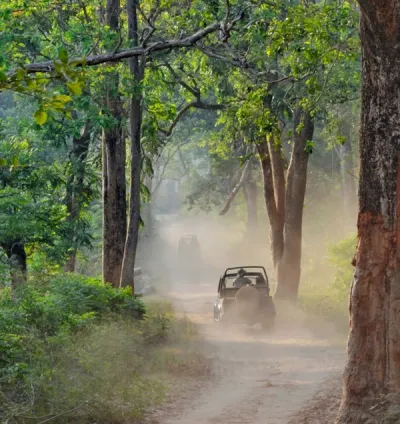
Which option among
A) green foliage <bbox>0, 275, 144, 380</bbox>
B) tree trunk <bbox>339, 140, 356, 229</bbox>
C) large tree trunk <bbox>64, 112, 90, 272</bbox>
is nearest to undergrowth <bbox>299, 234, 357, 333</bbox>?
tree trunk <bbox>339, 140, 356, 229</bbox>

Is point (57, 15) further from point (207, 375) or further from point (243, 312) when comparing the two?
point (207, 375)

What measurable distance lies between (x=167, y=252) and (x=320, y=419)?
5357 centimetres

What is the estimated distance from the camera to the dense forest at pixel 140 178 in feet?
30.1

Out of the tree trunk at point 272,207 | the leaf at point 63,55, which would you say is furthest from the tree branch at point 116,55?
the tree trunk at point 272,207

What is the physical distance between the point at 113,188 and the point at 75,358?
370 inches

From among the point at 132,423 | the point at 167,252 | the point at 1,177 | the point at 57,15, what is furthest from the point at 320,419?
the point at 167,252

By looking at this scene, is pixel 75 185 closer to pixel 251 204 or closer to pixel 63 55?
pixel 63 55

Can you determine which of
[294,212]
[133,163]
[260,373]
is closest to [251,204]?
[294,212]

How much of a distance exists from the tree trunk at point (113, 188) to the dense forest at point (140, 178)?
0.12 feet

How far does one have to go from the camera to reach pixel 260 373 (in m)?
15.6

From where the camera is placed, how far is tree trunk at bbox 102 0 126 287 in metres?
19.8

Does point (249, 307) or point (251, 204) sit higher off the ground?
point (251, 204)

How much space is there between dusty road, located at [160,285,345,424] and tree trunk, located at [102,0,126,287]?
305 centimetres

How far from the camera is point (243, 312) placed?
20984 mm
